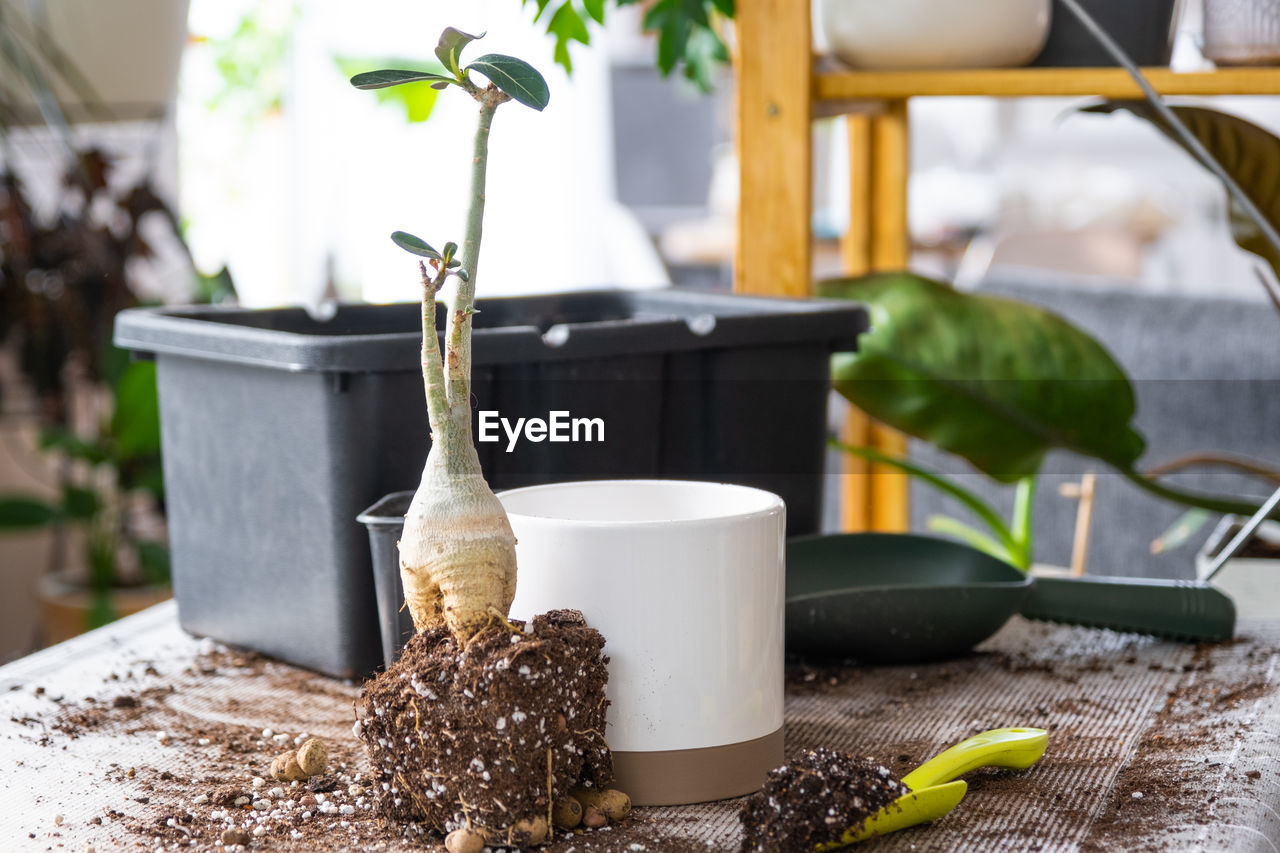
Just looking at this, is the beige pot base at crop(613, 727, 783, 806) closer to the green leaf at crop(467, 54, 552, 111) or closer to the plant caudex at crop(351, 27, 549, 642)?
the plant caudex at crop(351, 27, 549, 642)

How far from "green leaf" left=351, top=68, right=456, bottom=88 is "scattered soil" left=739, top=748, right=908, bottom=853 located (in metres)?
0.30

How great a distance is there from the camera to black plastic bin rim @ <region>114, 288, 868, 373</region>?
65 cm

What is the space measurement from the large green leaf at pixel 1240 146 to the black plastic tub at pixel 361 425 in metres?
0.24

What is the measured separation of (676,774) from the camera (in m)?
0.53

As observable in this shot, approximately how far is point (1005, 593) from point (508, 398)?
31cm

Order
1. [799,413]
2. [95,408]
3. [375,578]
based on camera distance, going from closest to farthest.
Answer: [375,578] < [799,413] < [95,408]

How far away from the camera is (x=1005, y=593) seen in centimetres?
73

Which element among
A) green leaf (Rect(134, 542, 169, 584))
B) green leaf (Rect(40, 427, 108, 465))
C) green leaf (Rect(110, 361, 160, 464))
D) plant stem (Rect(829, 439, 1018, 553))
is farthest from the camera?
green leaf (Rect(134, 542, 169, 584))

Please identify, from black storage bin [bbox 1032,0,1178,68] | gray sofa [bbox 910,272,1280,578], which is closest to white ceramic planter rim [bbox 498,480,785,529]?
black storage bin [bbox 1032,0,1178,68]

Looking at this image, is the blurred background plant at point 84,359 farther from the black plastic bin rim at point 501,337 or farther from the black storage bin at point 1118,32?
the black storage bin at point 1118,32

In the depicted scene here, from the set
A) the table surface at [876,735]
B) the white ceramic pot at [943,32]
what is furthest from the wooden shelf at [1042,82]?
the table surface at [876,735]

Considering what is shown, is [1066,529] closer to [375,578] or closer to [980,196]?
[375,578]

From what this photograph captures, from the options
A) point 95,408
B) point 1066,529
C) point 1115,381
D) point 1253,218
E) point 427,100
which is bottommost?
point 1066,529

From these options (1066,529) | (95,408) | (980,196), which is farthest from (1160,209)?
(95,408)
